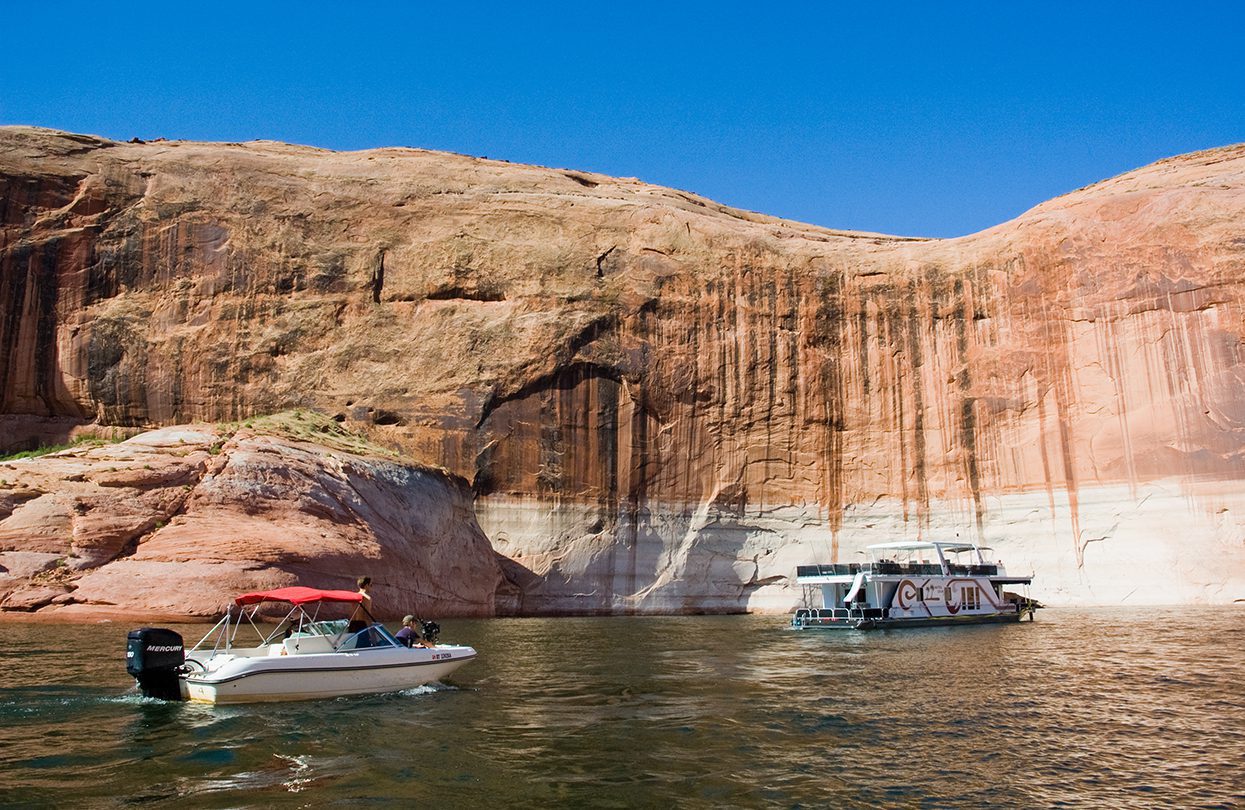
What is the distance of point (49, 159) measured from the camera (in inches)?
2395

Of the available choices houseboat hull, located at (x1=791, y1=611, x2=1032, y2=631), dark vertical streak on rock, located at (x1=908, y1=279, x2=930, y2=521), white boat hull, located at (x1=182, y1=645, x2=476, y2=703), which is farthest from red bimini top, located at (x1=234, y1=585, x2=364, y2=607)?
dark vertical streak on rock, located at (x1=908, y1=279, x2=930, y2=521)

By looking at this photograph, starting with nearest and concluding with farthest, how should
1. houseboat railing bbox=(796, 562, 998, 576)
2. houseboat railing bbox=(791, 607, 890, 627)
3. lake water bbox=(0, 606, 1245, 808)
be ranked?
lake water bbox=(0, 606, 1245, 808) < houseboat railing bbox=(791, 607, 890, 627) < houseboat railing bbox=(796, 562, 998, 576)

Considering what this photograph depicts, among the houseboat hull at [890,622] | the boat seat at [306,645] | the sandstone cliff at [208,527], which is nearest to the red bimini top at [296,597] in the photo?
the boat seat at [306,645]

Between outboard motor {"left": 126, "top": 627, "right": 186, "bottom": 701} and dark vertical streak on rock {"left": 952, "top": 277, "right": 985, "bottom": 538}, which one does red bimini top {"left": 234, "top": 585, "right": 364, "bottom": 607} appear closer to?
outboard motor {"left": 126, "top": 627, "right": 186, "bottom": 701}

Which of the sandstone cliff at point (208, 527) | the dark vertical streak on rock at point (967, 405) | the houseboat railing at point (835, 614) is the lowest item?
the houseboat railing at point (835, 614)

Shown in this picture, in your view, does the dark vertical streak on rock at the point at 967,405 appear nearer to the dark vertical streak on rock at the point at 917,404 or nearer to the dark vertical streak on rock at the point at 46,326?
the dark vertical streak on rock at the point at 917,404

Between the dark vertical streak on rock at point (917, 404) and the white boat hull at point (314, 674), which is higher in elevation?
the dark vertical streak on rock at point (917, 404)

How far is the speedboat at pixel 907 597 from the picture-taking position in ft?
136

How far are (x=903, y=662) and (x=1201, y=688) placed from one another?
7677 mm

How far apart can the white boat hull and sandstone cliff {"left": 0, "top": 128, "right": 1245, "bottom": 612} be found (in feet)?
112

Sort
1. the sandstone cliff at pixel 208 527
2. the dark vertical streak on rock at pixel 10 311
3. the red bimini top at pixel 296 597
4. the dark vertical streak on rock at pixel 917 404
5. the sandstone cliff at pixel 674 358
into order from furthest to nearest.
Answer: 1. the dark vertical streak on rock at pixel 917 404
2. the sandstone cliff at pixel 674 358
3. the dark vertical streak on rock at pixel 10 311
4. the sandstone cliff at pixel 208 527
5. the red bimini top at pixel 296 597

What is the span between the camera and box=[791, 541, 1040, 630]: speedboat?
4131 cm

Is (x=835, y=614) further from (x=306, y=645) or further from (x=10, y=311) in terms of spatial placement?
(x=10, y=311)

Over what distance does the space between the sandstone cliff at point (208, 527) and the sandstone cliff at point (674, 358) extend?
491 inches
